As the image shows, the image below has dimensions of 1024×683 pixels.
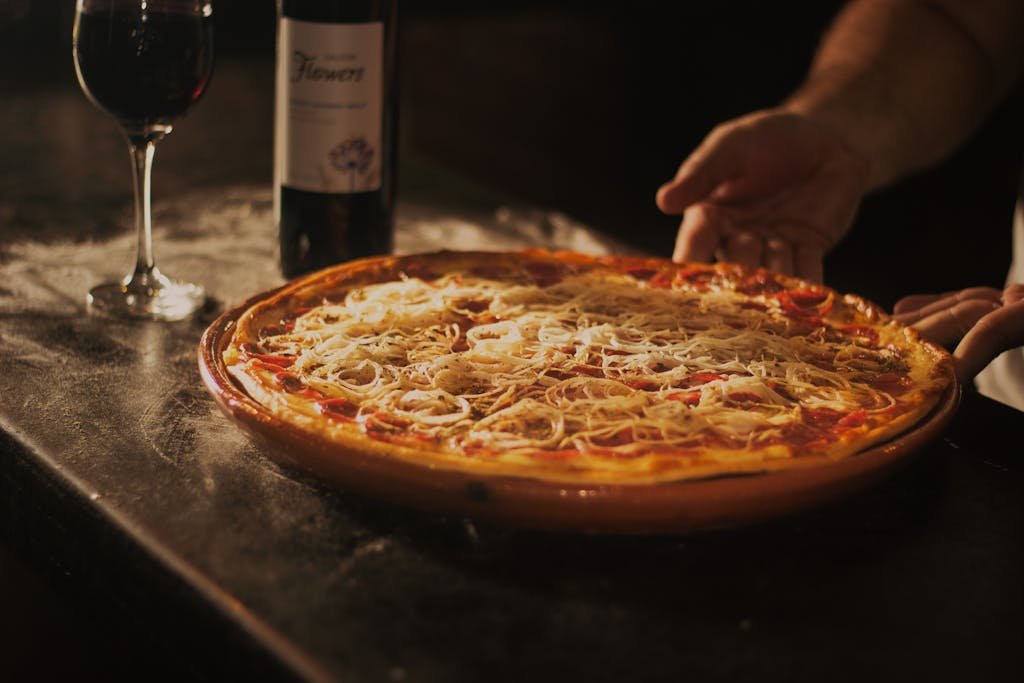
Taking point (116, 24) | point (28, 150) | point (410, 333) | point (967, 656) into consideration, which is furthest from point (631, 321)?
point (28, 150)

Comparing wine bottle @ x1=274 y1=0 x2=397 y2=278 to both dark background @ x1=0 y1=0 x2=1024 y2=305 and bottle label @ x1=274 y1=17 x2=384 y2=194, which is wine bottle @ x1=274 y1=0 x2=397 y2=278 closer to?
bottle label @ x1=274 y1=17 x2=384 y2=194

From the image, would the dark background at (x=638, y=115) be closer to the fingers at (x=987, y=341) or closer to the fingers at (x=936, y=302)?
the fingers at (x=936, y=302)

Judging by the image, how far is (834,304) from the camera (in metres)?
1.42

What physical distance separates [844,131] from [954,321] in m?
0.70

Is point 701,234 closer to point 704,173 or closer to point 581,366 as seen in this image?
point 704,173

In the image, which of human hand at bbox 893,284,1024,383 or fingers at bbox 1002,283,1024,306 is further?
fingers at bbox 1002,283,1024,306

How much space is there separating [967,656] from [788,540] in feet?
0.58

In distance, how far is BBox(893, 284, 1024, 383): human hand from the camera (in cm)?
122

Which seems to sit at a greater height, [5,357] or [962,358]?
[962,358]

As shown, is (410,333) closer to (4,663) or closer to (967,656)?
(4,663)

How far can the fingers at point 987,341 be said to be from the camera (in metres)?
1.21

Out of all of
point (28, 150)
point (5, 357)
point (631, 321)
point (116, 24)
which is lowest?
point (28, 150)

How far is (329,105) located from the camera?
1550mm

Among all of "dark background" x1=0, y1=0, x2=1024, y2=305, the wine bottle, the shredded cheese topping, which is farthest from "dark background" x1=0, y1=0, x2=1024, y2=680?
the shredded cheese topping
